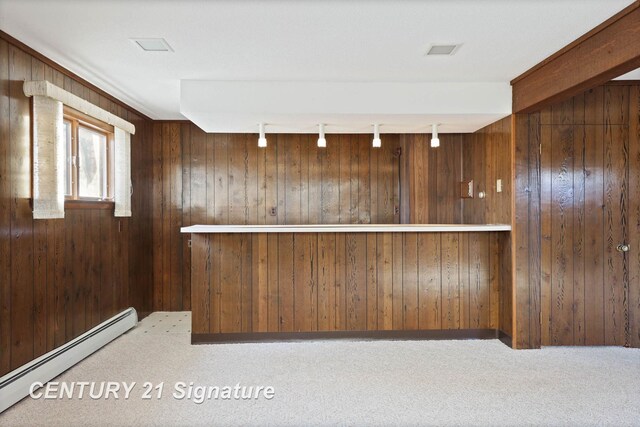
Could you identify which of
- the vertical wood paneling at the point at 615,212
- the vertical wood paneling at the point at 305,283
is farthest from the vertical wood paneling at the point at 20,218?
the vertical wood paneling at the point at 615,212

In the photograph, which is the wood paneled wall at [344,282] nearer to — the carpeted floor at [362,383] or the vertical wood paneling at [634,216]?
the carpeted floor at [362,383]

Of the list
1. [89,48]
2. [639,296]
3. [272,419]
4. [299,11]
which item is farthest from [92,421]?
[639,296]

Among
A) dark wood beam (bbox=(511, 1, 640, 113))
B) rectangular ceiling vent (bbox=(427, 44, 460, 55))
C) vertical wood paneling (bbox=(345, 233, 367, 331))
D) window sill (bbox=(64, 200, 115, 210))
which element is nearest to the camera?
dark wood beam (bbox=(511, 1, 640, 113))

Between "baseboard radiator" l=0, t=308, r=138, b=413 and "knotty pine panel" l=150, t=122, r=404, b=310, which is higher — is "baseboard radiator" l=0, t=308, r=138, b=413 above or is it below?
below

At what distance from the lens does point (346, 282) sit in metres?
3.52

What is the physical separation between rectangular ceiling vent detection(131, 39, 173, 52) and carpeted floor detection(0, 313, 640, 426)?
2342 mm

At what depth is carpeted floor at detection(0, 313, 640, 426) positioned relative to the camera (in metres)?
2.22

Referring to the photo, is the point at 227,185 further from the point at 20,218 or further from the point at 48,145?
the point at 20,218

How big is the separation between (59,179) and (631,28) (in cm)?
379

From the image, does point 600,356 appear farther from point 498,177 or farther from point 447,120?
point 447,120

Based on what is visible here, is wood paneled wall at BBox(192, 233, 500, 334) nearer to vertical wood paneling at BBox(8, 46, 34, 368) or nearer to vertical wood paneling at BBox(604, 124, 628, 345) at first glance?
vertical wood paneling at BBox(604, 124, 628, 345)

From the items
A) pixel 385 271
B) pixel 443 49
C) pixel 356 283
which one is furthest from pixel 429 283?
pixel 443 49

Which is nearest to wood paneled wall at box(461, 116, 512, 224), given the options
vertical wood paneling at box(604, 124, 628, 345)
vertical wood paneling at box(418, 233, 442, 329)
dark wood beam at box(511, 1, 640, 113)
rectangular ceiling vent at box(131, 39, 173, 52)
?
dark wood beam at box(511, 1, 640, 113)

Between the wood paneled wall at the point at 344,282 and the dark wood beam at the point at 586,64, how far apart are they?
1298 millimetres
